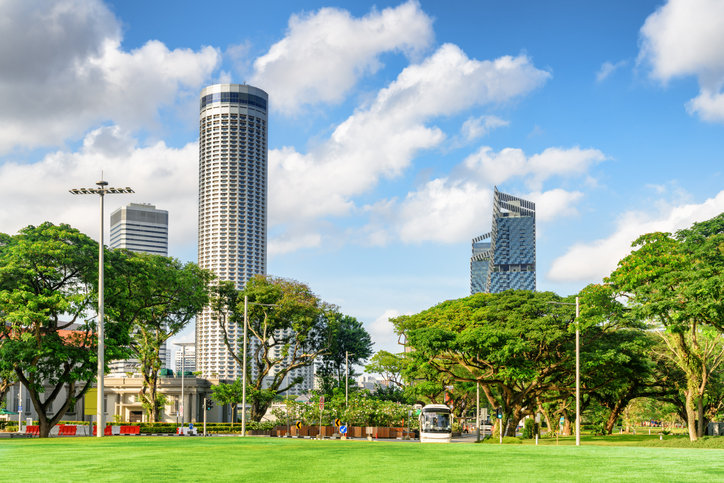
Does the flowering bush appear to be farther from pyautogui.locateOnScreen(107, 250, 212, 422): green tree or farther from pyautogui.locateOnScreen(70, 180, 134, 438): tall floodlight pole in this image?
pyautogui.locateOnScreen(70, 180, 134, 438): tall floodlight pole

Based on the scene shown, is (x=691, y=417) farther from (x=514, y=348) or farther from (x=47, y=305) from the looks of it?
(x=47, y=305)

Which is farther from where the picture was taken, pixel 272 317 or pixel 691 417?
pixel 272 317

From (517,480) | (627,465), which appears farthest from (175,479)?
(627,465)

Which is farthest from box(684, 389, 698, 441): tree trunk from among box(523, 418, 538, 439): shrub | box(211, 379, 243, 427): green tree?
box(211, 379, 243, 427): green tree

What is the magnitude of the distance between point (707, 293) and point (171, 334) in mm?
54863

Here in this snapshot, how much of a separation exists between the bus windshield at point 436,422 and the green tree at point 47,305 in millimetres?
24394

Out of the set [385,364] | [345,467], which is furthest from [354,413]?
[345,467]

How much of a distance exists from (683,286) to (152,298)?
47.3m

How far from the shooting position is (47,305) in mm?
48719

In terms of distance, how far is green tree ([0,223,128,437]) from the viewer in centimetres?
4756

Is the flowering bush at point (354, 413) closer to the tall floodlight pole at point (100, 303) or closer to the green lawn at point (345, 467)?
the tall floodlight pole at point (100, 303)

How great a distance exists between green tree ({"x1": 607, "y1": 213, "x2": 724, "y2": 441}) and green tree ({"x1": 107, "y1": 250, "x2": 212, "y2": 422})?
36087 mm

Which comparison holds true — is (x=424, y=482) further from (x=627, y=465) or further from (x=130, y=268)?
(x=130, y=268)

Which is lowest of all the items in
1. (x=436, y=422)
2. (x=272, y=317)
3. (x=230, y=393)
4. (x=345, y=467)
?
(x=230, y=393)
